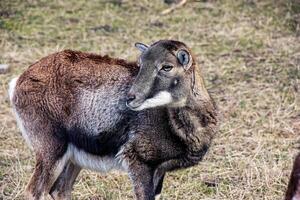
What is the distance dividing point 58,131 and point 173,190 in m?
1.55

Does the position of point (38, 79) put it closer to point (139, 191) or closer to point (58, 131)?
point (58, 131)

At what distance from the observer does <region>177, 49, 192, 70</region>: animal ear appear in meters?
6.48

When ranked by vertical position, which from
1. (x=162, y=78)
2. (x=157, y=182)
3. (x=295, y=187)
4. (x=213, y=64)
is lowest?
(x=213, y=64)

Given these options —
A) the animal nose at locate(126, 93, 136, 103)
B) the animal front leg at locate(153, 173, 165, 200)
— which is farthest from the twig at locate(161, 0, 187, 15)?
the animal nose at locate(126, 93, 136, 103)

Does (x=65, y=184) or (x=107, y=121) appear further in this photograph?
(x=65, y=184)

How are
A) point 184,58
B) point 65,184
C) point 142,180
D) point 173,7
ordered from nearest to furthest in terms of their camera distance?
point 184,58 → point 142,180 → point 65,184 → point 173,7

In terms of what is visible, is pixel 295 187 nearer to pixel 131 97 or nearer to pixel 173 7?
pixel 131 97

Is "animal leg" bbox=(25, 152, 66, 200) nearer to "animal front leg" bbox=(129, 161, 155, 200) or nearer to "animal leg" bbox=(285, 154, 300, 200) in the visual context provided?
"animal front leg" bbox=(129, 161, 155, 200)

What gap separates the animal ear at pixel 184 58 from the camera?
21.2ft

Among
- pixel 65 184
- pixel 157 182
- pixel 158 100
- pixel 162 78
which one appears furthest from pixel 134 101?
pixel 65 184

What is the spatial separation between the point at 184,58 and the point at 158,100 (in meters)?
0.42

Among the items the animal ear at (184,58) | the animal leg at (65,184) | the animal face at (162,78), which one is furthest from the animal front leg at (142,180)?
the animal ear at (184,58)

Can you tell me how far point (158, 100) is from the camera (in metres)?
6.38

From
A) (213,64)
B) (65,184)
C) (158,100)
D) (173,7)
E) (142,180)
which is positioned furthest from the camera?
(173,7)
